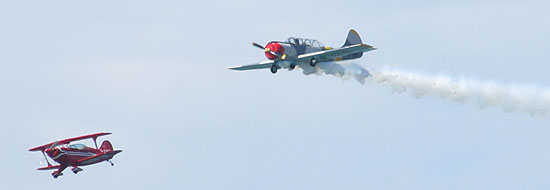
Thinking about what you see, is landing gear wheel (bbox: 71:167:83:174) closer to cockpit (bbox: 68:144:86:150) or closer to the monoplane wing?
the monoplane wing

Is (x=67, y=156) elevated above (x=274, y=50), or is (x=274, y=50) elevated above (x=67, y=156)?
(x=274, y=50)

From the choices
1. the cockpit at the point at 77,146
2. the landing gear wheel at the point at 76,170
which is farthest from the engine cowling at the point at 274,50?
the landing gear wheel at the point at 76,170

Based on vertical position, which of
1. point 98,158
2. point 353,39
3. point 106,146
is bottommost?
point 98,158

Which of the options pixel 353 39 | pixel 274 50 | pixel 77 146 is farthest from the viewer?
pixel 353 39

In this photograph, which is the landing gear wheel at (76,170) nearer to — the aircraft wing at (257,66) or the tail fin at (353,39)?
the aircraft wing at (257,66)

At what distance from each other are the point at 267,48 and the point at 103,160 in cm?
1287

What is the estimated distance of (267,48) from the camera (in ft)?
577

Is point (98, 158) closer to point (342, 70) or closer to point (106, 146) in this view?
point (106, 146)

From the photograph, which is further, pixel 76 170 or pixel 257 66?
pixel 257 66

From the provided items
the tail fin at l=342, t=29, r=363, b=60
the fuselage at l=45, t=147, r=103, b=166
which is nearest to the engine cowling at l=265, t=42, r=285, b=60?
the tail fin at l=342, t=29, r=363, b=60

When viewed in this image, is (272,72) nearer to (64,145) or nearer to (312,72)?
(312,72)

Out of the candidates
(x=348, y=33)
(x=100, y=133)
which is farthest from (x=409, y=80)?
(x=100, y=133)

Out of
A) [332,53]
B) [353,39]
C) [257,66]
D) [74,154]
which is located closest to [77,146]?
[74,154]

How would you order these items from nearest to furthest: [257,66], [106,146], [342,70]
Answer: [257,66], [342,70], [106,146]
